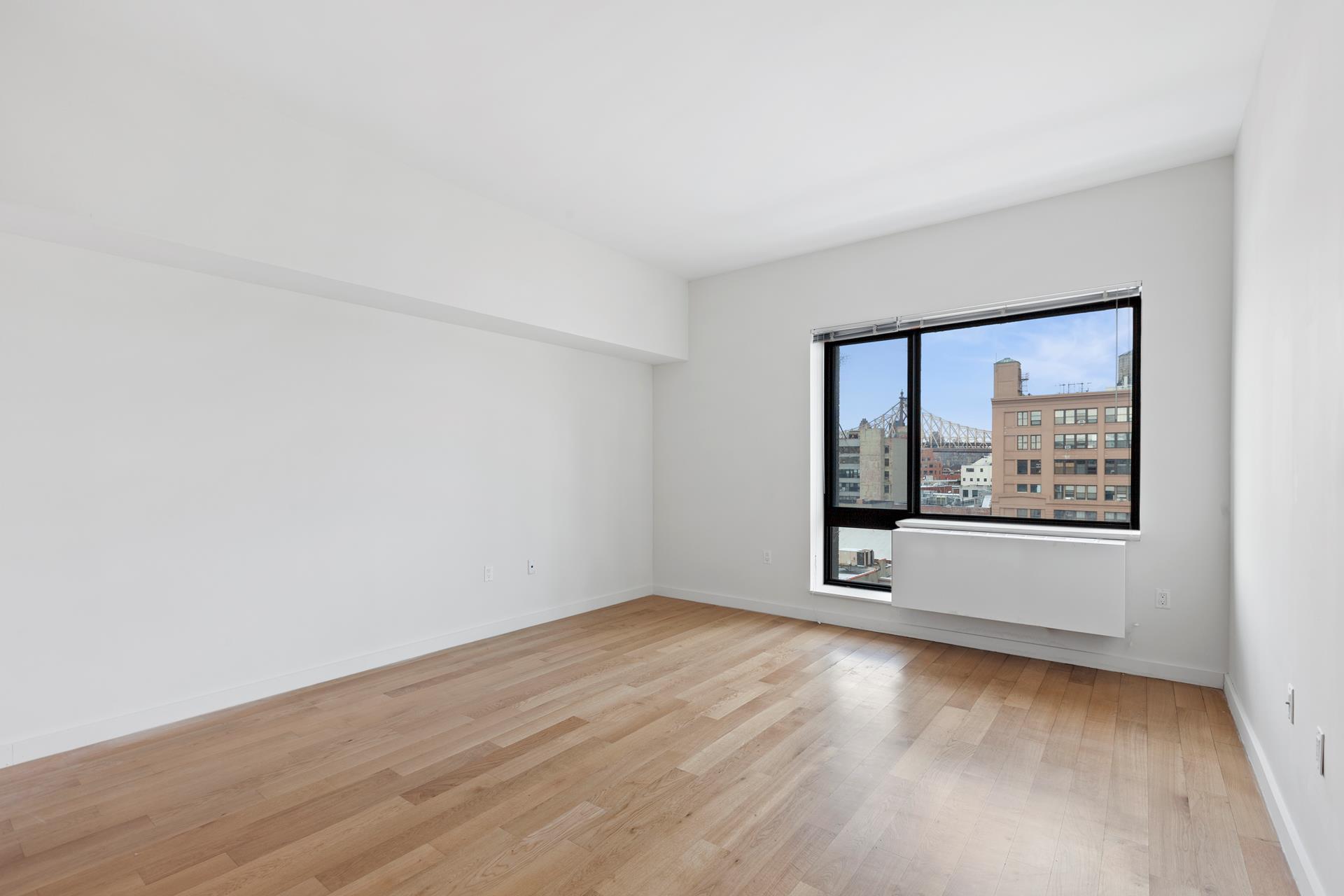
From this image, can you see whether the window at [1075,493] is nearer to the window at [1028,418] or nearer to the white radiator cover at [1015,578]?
the white radiator cover at [1015,578]

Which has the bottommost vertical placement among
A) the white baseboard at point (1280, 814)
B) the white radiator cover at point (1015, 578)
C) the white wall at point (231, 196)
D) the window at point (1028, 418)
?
the white baseboard at point (1280, 814)

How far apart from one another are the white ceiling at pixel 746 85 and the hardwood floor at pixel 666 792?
114 inches

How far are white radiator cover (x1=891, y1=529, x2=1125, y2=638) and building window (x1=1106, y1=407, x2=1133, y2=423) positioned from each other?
0.75 metres

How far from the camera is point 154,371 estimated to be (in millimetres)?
3117

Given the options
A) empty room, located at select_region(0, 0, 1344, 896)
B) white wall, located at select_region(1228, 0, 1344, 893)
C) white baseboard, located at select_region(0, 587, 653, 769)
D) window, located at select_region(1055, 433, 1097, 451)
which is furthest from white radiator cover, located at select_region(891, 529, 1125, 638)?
white baseboard, located at select_region(0, 587, 653, 769)

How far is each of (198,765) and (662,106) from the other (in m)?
3.52

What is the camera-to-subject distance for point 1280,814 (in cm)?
213

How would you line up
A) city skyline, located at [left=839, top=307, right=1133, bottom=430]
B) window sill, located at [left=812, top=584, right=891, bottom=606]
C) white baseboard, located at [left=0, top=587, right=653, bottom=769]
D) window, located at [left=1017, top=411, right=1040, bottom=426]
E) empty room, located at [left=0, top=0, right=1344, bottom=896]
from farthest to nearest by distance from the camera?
window sill, located at [left=812, top=584, right=891, bottom=606]
window, located at [left=1017, top=411, right=1040, bottom=426]
city skyline, located at [left=839, top=307, right=1133, bottom=430]
white baseboard, located at [left=0, top=587, right=653, bottom=769]
empty room, located at [left=0, top=0, right=1344, bottom=896]

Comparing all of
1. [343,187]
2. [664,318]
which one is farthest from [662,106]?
[664,318]

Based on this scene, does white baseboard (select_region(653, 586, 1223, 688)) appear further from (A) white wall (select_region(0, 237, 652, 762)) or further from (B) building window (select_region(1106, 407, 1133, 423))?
(A) white wall (select_region(0, 237, 652, 762))

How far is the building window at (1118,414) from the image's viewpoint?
391 cm

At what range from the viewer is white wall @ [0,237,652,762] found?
Answer: 2801 mm

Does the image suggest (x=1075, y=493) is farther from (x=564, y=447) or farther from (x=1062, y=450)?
(x=564, y=447)

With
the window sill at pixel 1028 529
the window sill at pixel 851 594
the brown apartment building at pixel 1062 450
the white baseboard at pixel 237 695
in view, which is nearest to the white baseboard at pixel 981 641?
the window sill at pixel 851 594
